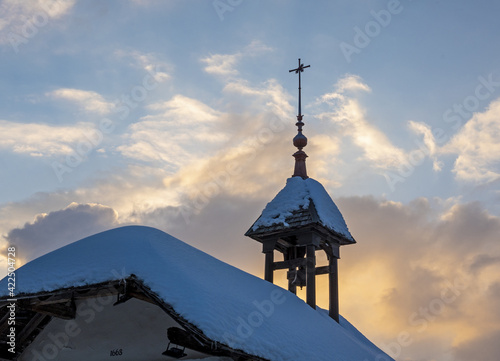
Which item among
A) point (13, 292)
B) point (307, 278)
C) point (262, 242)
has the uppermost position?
point (262, 242)

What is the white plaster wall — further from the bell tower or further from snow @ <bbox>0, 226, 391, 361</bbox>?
the bell tower

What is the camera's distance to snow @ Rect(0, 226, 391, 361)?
970 centimetres

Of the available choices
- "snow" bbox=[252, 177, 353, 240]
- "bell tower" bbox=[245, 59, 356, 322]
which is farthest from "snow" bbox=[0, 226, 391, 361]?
"snow" bbox=[252, 177, 353, 240]

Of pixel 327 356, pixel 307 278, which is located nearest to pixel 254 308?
pixel 327 356

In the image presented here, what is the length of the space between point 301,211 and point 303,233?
0.65m

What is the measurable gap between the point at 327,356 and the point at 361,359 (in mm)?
2124

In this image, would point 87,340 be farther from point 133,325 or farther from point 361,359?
point 361,359

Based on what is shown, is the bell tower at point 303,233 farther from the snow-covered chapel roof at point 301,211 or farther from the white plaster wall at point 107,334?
the white plaster wall at point 107,334

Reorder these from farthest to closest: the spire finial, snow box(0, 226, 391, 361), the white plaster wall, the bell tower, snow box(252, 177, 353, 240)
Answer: the spire finial, snow box(252, 177, 353, 240), the bell tower, the white plaster wall, snow box(0, 226, 391, 361)

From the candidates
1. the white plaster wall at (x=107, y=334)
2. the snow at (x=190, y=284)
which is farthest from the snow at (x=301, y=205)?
the white plaster wall at (x=107, y=334)

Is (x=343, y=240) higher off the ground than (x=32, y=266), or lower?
higher

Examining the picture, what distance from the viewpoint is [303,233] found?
17.5 m

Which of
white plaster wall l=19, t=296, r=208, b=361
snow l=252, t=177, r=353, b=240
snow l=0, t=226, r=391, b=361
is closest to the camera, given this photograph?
snow l=0, t=226, r=391, b=361

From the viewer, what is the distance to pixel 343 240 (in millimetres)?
18766
